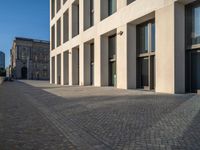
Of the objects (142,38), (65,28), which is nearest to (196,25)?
(142,38)

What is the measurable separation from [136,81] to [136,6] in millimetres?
5633

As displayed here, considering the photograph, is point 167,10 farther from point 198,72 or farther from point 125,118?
point 125,118

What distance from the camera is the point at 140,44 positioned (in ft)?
64.4

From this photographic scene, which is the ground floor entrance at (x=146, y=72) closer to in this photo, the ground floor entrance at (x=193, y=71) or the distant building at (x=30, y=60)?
the ground floor entrance at (x=193, y=71)

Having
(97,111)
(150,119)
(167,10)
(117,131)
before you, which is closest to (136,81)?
(167,10)

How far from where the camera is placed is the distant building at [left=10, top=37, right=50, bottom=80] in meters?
88.1

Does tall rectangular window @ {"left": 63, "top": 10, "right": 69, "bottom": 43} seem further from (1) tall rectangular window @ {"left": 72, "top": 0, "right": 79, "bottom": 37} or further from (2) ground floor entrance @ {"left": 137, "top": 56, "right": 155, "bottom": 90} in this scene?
(2) ground floor entrance @ {"left": 137, "top": 56, "right": 155, "bottom": 90}

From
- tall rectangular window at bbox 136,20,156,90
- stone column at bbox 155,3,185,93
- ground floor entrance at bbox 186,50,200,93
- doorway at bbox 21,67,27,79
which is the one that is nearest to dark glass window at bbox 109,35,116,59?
tall rectangular window at bbox 136,20,156,90

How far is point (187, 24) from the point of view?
14914 mm

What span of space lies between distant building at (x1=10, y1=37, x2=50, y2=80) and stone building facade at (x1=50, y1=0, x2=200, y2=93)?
59.1m

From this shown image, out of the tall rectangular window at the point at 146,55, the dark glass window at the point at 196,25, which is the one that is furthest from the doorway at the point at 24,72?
the dark glass window at the point at 196,25

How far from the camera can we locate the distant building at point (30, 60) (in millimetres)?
88125

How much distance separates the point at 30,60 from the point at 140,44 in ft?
244

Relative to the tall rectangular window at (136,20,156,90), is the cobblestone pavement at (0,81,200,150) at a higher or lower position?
lower
